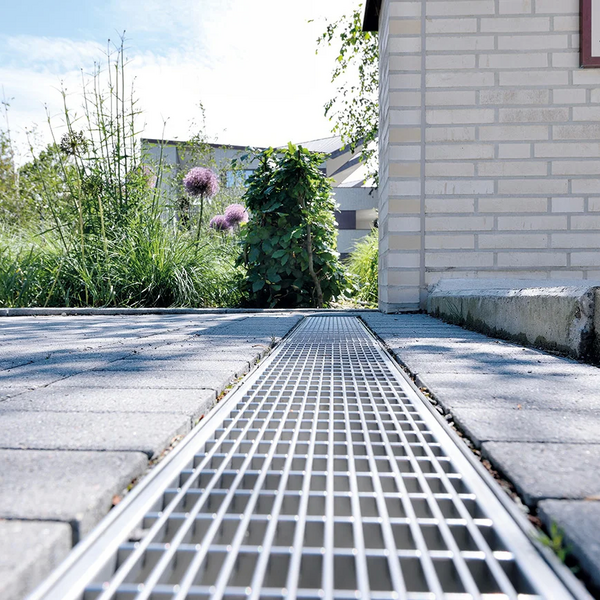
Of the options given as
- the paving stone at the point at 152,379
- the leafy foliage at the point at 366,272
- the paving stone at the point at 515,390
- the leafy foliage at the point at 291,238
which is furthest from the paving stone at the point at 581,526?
the leafy foliage at the point at 366,272

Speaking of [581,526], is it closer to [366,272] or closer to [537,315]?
[537,315]

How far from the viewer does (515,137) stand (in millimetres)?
3996

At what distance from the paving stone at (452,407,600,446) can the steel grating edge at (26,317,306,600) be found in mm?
554

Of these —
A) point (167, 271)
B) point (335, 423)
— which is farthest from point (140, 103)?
point (335, 423)

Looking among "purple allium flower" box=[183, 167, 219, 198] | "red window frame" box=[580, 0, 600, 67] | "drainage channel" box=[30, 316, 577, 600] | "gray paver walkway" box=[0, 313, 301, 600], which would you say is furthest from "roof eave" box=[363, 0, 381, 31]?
"drainage channel" box=[30, 316, 577, 600]

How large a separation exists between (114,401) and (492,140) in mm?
3746

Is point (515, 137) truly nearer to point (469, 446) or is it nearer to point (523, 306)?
point (523, 306)

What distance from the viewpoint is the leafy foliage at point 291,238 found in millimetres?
5109

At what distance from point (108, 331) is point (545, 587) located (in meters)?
2.85

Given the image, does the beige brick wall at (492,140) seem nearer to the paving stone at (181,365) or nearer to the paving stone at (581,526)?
the paving stone at (181,365)

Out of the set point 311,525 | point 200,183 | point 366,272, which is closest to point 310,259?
point 200,183

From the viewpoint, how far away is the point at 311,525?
2.27 feet

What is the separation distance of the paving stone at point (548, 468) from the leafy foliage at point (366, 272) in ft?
17.1

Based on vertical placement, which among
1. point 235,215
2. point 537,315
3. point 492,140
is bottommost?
point 537,315
